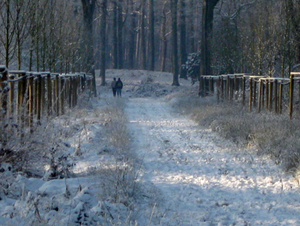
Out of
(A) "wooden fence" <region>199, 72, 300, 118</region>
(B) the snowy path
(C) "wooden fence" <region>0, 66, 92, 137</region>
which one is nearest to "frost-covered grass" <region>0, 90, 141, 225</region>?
(C) "wooden fence" <region>0, 66, 92, 137</region>

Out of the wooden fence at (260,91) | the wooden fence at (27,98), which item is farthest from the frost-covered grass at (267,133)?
the wooden fence at (27,98)

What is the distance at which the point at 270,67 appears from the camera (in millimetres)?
18328

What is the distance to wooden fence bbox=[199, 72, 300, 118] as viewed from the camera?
1266cm

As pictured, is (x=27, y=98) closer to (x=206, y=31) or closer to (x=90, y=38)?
(x=206, y=31)

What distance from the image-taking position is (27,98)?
9.77 meters

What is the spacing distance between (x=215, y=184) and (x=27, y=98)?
511 centimetres

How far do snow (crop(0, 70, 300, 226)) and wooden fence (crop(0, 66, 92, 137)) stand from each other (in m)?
0.87

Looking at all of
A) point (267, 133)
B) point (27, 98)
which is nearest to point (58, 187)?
point (27, 98)

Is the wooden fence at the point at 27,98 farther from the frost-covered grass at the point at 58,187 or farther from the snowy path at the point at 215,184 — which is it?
the snowy path at the point at 215,184

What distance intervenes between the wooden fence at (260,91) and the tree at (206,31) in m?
0.95

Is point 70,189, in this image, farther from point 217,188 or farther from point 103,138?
point 103,138

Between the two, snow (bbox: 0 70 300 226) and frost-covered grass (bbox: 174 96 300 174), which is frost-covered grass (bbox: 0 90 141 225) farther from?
frost-covered grass (bbox: 174 96 300 174)

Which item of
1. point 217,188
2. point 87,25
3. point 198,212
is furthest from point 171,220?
point 87,25

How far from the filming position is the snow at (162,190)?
15.6ft
